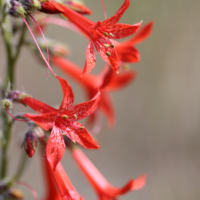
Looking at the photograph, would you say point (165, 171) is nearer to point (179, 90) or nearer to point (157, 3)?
point (179, 90)

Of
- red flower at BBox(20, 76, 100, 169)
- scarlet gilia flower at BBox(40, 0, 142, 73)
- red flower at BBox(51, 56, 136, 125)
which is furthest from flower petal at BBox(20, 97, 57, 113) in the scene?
red flower at BBox(51, 56, 136, 125)

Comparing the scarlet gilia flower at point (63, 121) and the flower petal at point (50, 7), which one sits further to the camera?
the flower petal at point (50, 7)

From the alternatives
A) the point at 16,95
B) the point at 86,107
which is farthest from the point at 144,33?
the point at 16,95

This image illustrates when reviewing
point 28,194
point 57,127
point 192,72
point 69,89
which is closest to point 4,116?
point 57,127

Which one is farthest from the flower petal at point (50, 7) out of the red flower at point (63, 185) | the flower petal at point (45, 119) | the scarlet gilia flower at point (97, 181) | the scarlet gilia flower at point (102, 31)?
the scarlet gilia flower at point (97, 181)

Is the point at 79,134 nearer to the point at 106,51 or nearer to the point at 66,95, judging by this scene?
the point at 66,95

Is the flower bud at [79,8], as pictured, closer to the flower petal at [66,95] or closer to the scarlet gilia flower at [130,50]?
the scarlet gilia flower at [130,50]

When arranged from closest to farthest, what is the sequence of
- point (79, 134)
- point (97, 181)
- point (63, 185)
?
point (79, 134) → point (63, 185) → point (97, 181)
